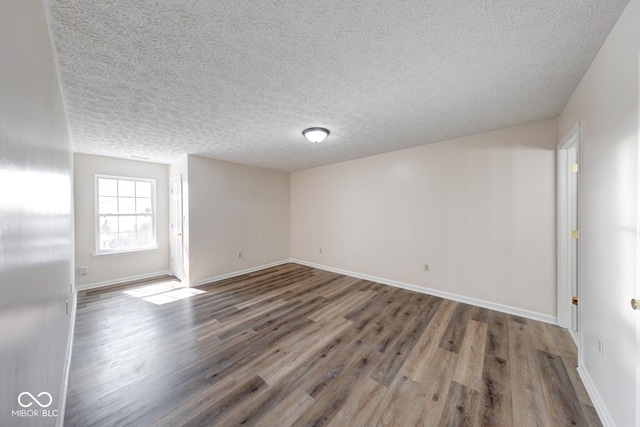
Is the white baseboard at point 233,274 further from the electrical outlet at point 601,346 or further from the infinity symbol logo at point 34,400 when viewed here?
the electrical outlet at point 601,346

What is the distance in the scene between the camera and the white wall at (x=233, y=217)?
13.7 feet

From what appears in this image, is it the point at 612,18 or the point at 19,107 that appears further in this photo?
the point at 612,18

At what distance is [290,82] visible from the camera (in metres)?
1.86

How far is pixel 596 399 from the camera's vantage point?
62.3 inches

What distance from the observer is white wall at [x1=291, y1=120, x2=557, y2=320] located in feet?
9.07

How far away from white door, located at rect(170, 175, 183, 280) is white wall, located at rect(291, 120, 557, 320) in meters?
3.11

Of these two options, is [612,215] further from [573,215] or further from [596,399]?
[573,215]

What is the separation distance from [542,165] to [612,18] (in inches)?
73.5

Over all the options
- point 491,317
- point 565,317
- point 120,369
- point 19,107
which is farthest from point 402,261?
point 19,107

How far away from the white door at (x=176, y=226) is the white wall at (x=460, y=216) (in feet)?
10.2

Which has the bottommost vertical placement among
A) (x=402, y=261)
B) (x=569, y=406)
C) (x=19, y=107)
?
(x=569, y=406)

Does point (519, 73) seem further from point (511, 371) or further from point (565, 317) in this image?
point (565, 317)

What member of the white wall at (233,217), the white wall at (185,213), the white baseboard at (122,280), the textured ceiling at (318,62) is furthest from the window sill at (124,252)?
the textured ceiling at (318,62)

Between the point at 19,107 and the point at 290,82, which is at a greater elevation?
the point at 290,82
